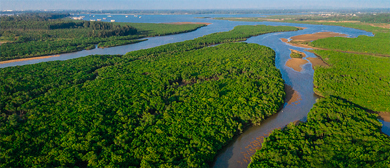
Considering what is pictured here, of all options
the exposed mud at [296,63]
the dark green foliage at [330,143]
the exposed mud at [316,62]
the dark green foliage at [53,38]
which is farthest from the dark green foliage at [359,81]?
the dark green foliage at [53,38]

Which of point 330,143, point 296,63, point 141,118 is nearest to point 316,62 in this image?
point 296,63

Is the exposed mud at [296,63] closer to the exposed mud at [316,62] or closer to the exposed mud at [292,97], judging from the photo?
the exposed mud at [316,62]

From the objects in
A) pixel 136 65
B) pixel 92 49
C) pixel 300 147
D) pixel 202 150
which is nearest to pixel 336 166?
pixel 300 147

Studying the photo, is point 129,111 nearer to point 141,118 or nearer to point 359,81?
point 141,118

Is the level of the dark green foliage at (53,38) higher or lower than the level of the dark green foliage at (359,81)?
higher

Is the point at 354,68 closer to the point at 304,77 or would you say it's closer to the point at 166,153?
the point at 304,77
